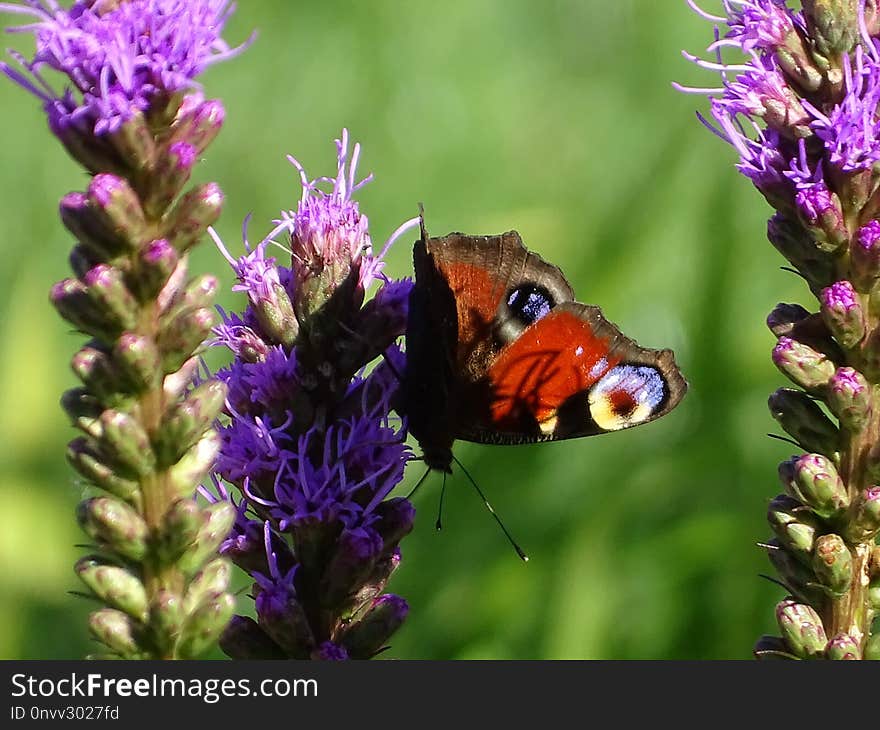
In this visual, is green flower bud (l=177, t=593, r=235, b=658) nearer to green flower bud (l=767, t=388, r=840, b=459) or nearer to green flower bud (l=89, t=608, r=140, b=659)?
green flower bud (l=89, t=608, r=140, b=659)

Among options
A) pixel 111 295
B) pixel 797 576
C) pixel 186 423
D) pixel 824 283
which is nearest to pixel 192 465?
pixel 186 423

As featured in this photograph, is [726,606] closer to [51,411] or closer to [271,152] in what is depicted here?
[51,411]

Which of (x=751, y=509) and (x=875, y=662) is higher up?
(x=751, y=509)

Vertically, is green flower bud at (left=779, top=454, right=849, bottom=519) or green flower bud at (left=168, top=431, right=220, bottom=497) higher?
green flower bud at (left=168, top=431, right=220, bottom=497)

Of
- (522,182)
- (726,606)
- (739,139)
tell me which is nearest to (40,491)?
(726,606)

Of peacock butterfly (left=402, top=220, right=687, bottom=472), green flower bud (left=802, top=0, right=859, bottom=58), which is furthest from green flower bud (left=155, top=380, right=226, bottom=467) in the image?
green flower bud (left=802, top=0, right=859, bottom=58)

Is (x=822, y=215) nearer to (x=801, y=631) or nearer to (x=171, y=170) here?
(x=801, y=631)
